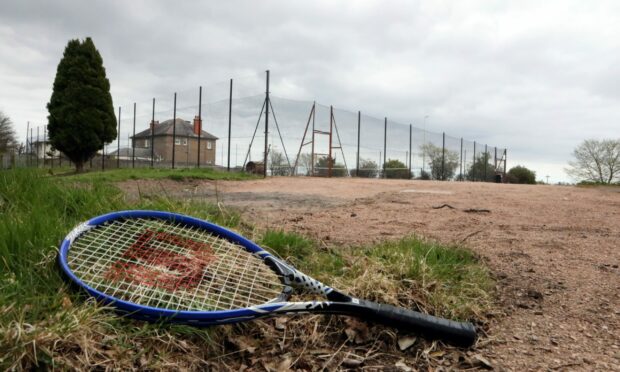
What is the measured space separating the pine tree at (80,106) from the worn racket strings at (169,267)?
2147 cm

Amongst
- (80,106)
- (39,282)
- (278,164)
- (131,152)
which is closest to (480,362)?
(39,282)

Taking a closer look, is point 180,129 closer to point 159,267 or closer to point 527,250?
point 527,250

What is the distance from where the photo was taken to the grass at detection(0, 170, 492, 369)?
1395mm

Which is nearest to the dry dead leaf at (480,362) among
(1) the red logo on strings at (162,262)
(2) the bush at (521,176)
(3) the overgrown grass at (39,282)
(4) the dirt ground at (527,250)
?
(4) the dirt ground at (527,250)

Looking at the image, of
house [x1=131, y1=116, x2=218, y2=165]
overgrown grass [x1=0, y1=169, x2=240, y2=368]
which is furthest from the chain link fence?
overgrown grass [x1=0, y1=169, x2=240, y2=368]

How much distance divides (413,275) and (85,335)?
146 cm

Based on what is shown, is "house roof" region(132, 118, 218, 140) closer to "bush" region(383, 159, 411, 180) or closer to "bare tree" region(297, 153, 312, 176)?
"bare tree" region(297, 153, 312, 176)

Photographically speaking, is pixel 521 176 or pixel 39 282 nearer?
pixel 39 282

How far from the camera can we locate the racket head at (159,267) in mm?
1573

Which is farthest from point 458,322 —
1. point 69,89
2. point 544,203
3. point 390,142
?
point 69,89

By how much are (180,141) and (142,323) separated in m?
17.8

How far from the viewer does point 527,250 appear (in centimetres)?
297

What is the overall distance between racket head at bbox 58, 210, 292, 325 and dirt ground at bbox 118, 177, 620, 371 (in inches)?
35.4

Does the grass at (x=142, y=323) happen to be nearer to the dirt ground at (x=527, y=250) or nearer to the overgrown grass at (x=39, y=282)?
the overgrown grass at (x=39, y=282)
